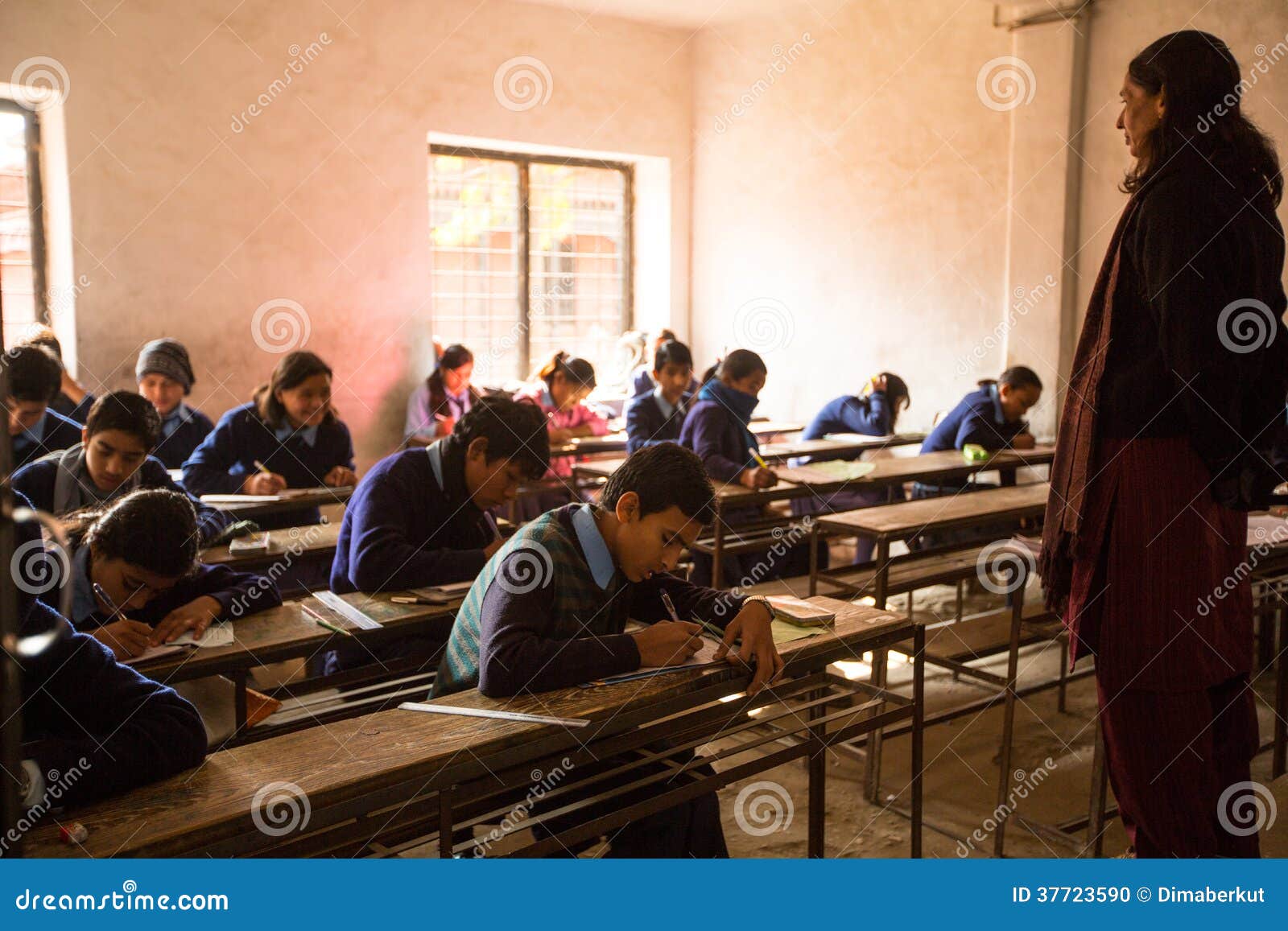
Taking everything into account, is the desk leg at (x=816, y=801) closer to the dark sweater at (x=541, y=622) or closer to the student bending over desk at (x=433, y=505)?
the dark sweater at (x=541, y=622)

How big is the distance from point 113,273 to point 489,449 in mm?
4464

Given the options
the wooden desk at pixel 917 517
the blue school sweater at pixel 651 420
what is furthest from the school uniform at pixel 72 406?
the wooden desk at pixel 917 517

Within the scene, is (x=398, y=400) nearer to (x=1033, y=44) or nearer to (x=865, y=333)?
(x=865, y=333)

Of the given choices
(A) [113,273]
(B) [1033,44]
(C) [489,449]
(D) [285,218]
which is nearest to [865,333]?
(B) [1033,44]

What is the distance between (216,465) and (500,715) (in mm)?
2792

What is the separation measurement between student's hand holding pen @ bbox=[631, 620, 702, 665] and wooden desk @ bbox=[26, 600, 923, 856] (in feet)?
0.16

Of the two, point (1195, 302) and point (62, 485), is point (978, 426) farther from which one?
point (62, 485)

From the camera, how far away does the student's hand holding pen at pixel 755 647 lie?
6.16ft

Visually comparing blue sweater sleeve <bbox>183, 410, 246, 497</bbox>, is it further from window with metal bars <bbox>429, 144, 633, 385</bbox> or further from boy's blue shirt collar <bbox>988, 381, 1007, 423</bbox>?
window with metal bars <bbox>429, 144, 633, 385</bbox>

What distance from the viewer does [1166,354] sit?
1.76m

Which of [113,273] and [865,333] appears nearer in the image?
[113,273]

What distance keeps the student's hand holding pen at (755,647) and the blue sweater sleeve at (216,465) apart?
259cm

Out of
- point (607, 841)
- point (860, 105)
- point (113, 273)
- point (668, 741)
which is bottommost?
point (607, 841)

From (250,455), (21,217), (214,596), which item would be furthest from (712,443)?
(21,217)
